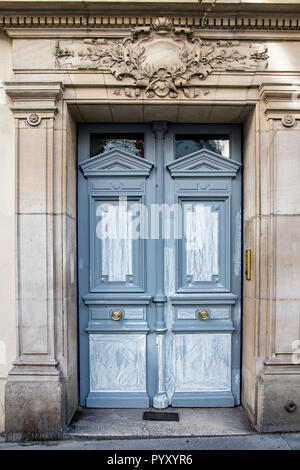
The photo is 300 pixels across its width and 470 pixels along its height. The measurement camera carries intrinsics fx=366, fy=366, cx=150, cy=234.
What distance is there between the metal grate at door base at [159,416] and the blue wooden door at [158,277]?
172 millimetres

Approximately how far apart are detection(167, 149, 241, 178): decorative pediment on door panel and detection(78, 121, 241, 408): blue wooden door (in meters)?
0.01

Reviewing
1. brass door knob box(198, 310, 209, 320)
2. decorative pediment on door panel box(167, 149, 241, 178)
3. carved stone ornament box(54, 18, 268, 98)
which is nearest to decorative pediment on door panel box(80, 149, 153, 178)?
decorative pediment on door panel box(167, 149, 241, 178)

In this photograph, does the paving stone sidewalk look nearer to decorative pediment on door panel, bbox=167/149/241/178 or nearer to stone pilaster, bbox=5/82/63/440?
stone pilaster, bbox=5/82/63/440

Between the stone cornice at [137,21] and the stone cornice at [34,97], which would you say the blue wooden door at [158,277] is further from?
the stone cornice at [137,21]

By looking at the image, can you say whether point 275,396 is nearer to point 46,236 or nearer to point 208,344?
point 208,344

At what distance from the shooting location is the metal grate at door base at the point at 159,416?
14.5 feet

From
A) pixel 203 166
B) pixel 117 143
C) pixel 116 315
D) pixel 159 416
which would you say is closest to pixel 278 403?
pixel 159 416

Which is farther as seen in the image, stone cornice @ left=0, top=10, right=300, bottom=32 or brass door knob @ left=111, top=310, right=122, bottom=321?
brass door knob @ left=111, top=310, right=122, bottom=321

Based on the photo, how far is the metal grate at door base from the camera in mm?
4434

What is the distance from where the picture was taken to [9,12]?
13.4 ft

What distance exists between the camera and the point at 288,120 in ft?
13.9

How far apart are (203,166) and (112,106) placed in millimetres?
1376

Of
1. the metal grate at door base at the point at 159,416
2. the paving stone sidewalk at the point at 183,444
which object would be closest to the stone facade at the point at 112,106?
the paving stone sidewalk at the point at 183,444
